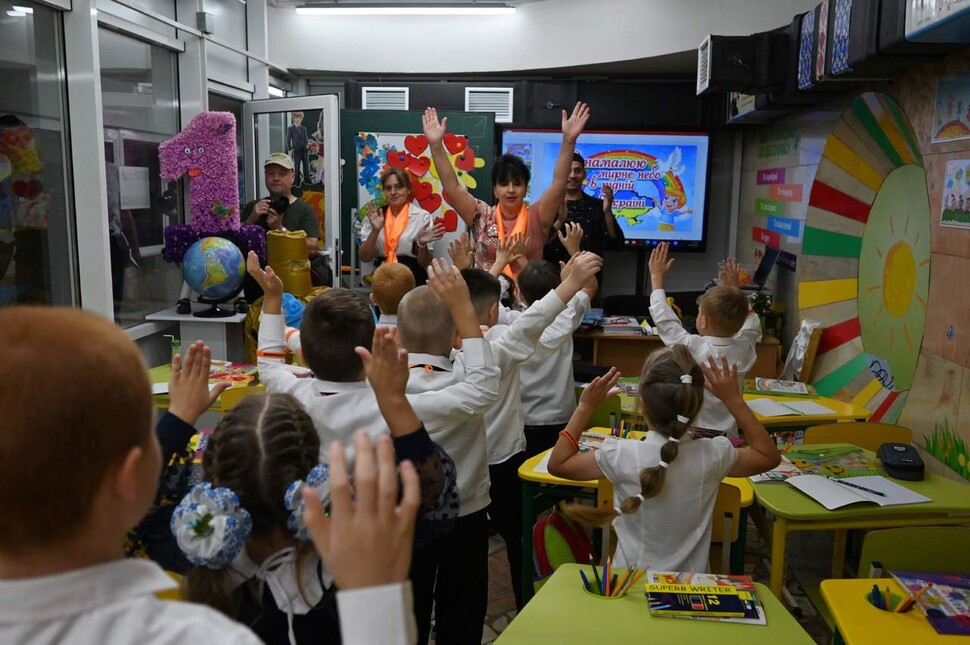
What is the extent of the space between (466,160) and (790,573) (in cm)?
438

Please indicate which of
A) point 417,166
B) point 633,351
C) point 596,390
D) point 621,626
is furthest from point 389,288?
point 417,166

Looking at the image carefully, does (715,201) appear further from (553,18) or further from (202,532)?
(202,532)

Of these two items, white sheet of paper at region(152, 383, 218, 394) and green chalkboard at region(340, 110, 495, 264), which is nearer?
white sheet of paper at region(152, 383, 218, 394)

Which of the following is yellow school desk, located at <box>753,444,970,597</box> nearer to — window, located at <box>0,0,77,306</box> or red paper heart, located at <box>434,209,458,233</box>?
window, located at <box>0,0,77,306</box>

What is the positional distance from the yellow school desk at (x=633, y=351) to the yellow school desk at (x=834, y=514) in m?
2.52

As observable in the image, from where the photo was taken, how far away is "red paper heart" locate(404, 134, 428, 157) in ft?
21.7

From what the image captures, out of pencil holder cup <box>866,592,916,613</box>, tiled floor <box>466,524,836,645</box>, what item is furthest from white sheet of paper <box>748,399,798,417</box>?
pencil holder cup <box>866,592,916,613</box>

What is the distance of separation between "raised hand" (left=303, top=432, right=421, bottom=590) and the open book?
6.48 feet

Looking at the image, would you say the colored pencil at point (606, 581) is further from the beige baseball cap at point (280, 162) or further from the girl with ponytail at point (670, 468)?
the beige baseball cap at point (280, 162)

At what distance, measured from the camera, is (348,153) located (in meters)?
6.73

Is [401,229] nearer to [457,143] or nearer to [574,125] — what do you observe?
[457,143]

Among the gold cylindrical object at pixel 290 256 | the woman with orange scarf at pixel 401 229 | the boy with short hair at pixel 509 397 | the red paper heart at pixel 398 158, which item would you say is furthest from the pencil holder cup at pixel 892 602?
the red paper heart at pixel 398 158

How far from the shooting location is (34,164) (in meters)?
3.55

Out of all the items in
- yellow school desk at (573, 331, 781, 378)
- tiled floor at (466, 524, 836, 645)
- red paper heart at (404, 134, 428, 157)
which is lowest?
tiled floor at (466, 524, 836, 645)
